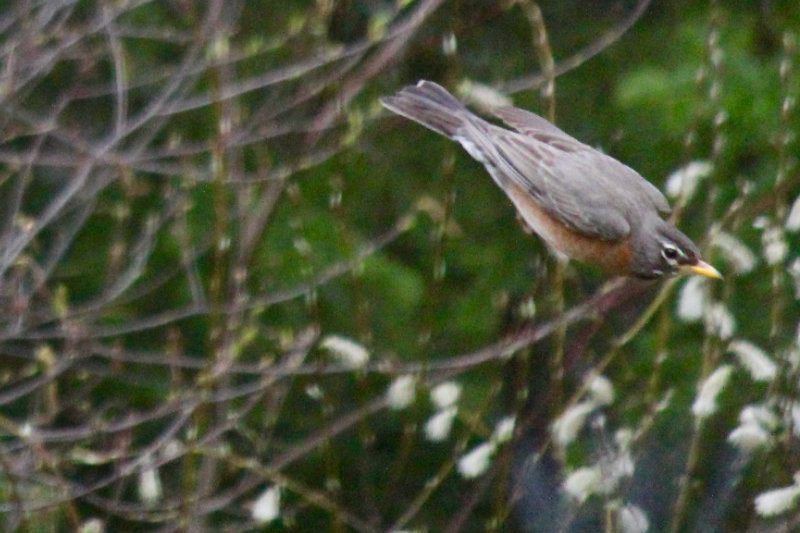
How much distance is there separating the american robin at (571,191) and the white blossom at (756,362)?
237mm

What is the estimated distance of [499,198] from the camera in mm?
7285

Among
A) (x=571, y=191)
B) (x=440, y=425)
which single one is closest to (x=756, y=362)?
(x=571, y=191)

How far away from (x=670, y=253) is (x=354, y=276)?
0.92m

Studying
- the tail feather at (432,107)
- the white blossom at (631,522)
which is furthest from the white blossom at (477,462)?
the tail feather at (432,107)

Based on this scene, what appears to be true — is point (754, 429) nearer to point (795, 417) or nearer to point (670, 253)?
point (795, 417)

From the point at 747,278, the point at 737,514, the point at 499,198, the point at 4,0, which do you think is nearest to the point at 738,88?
the point at 747,278

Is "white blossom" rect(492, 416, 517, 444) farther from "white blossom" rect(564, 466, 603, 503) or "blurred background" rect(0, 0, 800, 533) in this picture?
"white blossom" rect(564, 466, 603, 503)

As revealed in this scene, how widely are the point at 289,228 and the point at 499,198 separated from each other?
49.0 inches

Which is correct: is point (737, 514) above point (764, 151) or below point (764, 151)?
below

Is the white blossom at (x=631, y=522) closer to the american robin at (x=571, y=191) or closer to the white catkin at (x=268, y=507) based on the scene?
the american robin at (x=571, y=191)

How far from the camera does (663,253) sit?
134 inches

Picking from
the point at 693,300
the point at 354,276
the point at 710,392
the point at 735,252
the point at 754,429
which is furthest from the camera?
the point at 354,276

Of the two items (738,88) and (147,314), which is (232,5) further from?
(738,88)

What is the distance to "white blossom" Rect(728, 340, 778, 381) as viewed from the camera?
10.9ft
